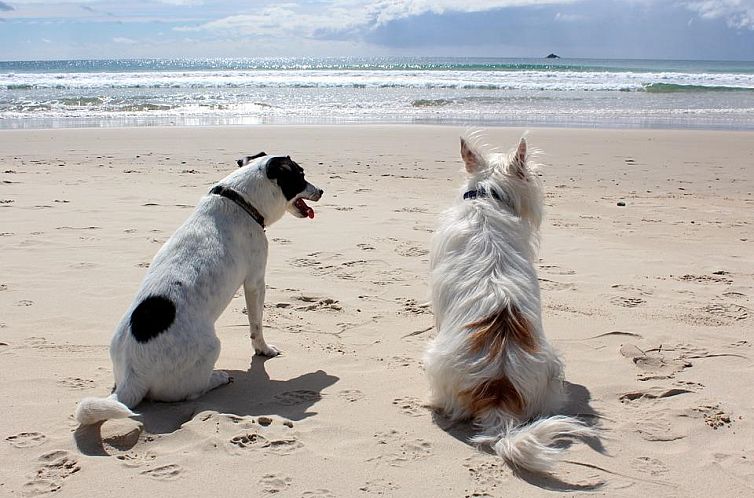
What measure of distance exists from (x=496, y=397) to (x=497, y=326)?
0.36 meters

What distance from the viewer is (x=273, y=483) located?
9.97 ft

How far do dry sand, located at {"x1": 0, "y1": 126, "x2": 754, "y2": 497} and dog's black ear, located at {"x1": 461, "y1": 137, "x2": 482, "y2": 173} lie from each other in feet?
4.29

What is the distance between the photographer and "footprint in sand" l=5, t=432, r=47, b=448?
3336 mm

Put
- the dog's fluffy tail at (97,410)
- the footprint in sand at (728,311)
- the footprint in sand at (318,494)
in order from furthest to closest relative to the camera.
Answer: the footprint in sand at (728,311), the dog's fluffy tail at (97,410), the footprint in sand at (318,494)

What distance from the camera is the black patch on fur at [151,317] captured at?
3707 mm

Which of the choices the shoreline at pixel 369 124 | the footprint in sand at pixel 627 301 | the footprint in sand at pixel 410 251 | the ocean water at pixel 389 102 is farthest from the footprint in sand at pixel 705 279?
the ocean water at pixel 389 102

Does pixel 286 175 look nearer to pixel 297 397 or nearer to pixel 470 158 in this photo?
pixel 470 158

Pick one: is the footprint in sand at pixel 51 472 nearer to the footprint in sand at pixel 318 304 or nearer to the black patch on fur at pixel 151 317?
the black patch on fur at pixel 151 317

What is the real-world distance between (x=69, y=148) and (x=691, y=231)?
11840 millimetres

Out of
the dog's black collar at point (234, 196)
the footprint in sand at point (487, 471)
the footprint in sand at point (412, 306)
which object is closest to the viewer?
the footprint in sand at point (487, 471)

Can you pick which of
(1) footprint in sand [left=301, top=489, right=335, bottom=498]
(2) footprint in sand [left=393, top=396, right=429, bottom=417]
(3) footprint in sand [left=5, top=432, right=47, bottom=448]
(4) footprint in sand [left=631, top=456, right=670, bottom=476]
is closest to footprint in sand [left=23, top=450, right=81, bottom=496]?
(3) footprint in sand [left=5, top=432, right=47, bottom=448]

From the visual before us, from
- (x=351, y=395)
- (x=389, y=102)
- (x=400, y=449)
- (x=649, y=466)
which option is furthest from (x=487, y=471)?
(x=389, y=102)

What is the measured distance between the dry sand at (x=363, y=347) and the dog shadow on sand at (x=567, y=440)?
0.02 meters

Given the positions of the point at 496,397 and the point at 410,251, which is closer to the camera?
the point at 496,397
